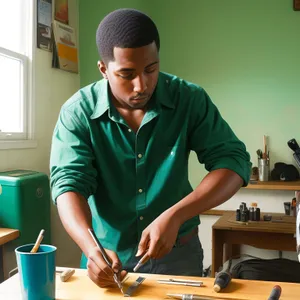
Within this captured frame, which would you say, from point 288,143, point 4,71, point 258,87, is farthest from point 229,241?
point 4,71

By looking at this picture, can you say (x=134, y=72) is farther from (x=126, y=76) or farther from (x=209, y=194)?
(x=209, y=194)

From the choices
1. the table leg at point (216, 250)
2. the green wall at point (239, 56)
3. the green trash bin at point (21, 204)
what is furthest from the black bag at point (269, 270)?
the green wall at point (239, 56)

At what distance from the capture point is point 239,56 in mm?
3596

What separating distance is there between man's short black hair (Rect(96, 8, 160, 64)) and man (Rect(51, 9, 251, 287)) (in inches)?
1.1

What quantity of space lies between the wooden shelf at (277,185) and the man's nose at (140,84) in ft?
7.47

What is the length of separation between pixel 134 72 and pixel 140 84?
4 cm

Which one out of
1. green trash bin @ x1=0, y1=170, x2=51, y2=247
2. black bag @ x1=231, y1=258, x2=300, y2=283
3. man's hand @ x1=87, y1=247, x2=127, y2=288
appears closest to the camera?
man's hand @ x1=87, y1=247, x2=127, y2=288

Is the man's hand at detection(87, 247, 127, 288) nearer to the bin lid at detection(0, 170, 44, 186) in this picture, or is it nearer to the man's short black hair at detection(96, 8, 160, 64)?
the man's short black hair at detection(96, 8, 160, 64)

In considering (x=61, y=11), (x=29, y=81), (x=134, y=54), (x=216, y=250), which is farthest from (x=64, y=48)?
(x=134, y=54)

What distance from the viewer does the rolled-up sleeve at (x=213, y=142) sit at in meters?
1.35

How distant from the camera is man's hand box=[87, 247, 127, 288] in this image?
3.53ft

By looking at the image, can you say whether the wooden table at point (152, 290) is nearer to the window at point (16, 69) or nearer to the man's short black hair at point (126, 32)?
the man's short black hair at point (126, 32)

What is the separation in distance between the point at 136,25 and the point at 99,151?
0.41m

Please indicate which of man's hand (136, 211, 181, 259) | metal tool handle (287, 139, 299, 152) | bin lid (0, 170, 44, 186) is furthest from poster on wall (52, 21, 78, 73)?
man's hand (136, 211, 181, 259)
